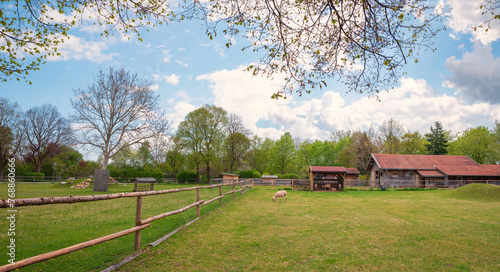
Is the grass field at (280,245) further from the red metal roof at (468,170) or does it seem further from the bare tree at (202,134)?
the bare tree at (202,134)

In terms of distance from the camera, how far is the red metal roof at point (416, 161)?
32.7m

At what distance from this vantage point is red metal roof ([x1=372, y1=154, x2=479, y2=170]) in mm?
32669

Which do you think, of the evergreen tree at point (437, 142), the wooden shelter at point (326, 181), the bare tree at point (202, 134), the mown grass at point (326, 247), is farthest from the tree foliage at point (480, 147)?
the mown grass at point (326, 247)

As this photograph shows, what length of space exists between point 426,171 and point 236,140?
2915cm

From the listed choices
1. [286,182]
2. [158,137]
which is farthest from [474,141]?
[158,137]

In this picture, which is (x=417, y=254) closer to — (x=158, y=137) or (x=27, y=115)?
(x=158, y=137)

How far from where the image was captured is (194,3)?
223 inches

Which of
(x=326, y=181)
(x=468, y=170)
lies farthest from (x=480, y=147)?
(x=326, y=181)

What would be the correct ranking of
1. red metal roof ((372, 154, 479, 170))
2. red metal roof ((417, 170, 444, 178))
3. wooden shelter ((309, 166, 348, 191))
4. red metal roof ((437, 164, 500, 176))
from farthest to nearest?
1. red metal roof ((372, 154, 479, 170))
2. red metal roof ((417, 170, 444, 178))
3. red metal roof ((437, 164, 500, 176))
4. wooden shelter ((309, 166, 348, 191))

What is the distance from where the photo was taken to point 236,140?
146 feet

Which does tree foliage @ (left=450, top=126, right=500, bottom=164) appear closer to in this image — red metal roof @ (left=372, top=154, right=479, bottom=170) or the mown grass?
red metal roof @ (left=372, top=154, right=479, bottom=170)

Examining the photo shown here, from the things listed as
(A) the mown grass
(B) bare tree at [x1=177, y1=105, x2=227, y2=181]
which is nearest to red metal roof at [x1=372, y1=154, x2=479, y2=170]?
(B) bare tree at [x1=177, y1=105, x2=227, y2=181]

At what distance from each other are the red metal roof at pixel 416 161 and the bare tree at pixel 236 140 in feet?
70.7

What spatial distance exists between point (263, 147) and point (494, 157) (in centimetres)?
4857
